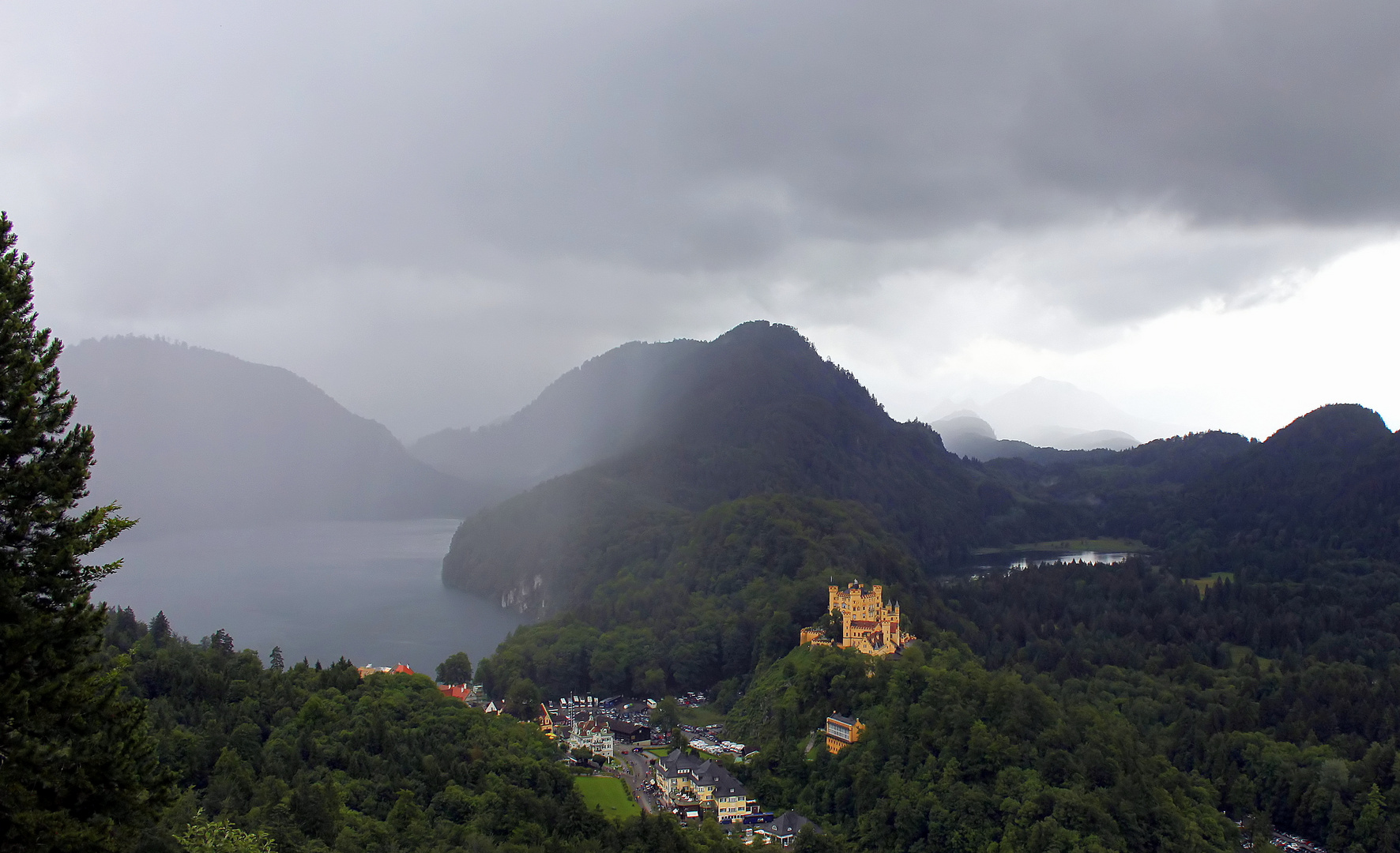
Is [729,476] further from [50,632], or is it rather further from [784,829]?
[50,632]

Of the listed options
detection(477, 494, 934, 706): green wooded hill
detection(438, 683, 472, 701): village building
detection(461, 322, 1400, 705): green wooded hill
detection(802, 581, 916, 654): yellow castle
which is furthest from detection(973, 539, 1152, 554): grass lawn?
detection(438, 683, 472, 701): village building

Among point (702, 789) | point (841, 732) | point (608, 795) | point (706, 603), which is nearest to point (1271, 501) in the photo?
point (706, 603)

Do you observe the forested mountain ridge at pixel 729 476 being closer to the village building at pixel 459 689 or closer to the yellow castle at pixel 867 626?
the village building at pixel 459 689

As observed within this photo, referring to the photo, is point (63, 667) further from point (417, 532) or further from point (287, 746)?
point (417, 532)

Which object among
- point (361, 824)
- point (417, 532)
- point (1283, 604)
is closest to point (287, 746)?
point (361, 824)

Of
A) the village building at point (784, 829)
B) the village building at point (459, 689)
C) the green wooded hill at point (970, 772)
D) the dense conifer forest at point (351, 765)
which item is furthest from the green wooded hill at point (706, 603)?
the village building at point (784, 829)

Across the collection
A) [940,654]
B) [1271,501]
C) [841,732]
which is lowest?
[841,732]
